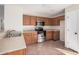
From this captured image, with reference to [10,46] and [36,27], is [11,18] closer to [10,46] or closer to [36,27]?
[10,46]

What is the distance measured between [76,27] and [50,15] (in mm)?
718

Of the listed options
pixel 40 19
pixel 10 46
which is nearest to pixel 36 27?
pixel 40 19

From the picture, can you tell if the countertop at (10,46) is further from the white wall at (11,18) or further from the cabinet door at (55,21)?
the cabinet door at (55,21)

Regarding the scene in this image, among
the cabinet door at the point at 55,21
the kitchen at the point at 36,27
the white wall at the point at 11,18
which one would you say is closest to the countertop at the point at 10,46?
the kitchen at the point at 36,27

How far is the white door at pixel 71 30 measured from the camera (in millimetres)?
2369

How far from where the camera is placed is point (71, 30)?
8.79 feet

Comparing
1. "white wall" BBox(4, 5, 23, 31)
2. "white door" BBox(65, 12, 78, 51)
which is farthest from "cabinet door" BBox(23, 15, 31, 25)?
"white door" BBox(65, 12, 78, 51)

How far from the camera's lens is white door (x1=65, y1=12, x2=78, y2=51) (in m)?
2.37

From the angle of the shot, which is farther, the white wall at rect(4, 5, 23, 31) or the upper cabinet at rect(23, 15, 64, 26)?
the upper cabinet at rect(23, 15, 64, 26)

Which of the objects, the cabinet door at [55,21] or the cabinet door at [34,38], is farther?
the cabinet door at [34,38]

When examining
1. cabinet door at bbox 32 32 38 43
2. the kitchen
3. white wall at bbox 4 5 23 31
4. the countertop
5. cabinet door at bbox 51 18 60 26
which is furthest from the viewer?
cabinet door at bbox 32 32 38 43

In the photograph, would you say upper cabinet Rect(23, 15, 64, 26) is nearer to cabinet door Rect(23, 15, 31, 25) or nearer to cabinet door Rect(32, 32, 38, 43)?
cabinet door Rect(23, 15, 31, 25)
